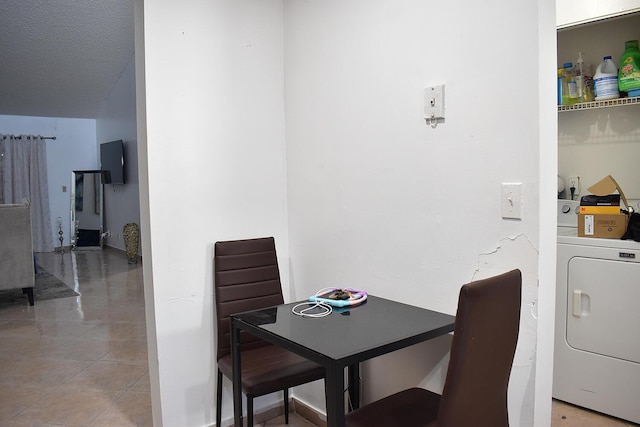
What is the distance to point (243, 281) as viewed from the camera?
2279 millimetres

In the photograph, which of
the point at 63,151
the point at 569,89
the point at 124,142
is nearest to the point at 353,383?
the point at 569,89

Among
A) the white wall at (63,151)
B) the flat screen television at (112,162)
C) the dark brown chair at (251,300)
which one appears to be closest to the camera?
the dark brown chair at (251,300)

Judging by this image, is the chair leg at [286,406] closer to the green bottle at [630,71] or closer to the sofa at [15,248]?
the green bottle at [630,71]

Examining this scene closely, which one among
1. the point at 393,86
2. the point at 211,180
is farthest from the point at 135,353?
the point at 393,86

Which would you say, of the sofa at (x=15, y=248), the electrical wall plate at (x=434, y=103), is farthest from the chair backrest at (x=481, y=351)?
the sofa at (x=15, y=248)

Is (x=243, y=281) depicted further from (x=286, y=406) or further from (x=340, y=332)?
(x=340, y=332)

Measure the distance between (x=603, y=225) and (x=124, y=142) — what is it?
722 centimetres

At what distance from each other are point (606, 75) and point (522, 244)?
1.66 metres

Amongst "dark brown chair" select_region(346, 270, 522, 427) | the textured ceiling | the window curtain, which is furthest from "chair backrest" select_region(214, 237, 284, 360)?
the window curtain

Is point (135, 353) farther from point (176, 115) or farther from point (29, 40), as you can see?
point (29, 40)

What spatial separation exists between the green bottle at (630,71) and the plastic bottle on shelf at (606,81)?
0.03m

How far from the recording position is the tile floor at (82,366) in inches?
98.4

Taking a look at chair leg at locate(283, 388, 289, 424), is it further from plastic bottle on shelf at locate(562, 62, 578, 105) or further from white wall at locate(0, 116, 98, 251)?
white wall at locate(0, 116, 98, 251)

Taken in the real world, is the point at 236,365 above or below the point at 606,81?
below
